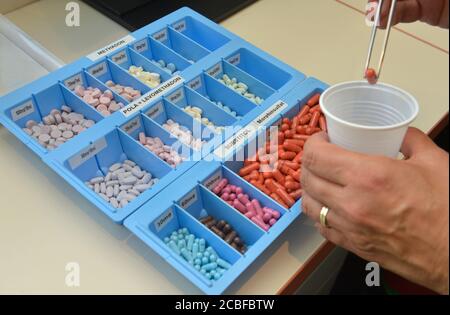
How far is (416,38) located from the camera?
108 centimetres

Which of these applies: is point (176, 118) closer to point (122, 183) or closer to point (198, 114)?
point (198, 114)

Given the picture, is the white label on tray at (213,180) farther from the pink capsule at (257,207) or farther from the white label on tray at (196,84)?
the white label on tray at (196,84)

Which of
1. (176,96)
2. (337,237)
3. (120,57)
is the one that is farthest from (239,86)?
(337,237)

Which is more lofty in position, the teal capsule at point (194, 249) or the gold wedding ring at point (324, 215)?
the gold wedding ring at point (324, 215)

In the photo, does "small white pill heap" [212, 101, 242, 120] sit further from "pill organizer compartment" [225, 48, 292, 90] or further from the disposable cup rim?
the disposable cup rim

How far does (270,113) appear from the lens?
2.91ft

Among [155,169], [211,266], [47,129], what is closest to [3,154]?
[47,129]

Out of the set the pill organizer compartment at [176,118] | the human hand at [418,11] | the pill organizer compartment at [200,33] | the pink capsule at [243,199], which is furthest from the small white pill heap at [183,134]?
the human hand at [418,11]

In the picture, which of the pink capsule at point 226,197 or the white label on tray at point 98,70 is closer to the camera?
the pink capsule at point 226,197

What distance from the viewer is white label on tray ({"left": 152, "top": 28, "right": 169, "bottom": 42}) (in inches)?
41.1

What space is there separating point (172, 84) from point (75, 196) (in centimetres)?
27

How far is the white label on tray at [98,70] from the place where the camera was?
973 millimetres

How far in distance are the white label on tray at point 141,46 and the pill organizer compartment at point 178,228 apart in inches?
15.8
